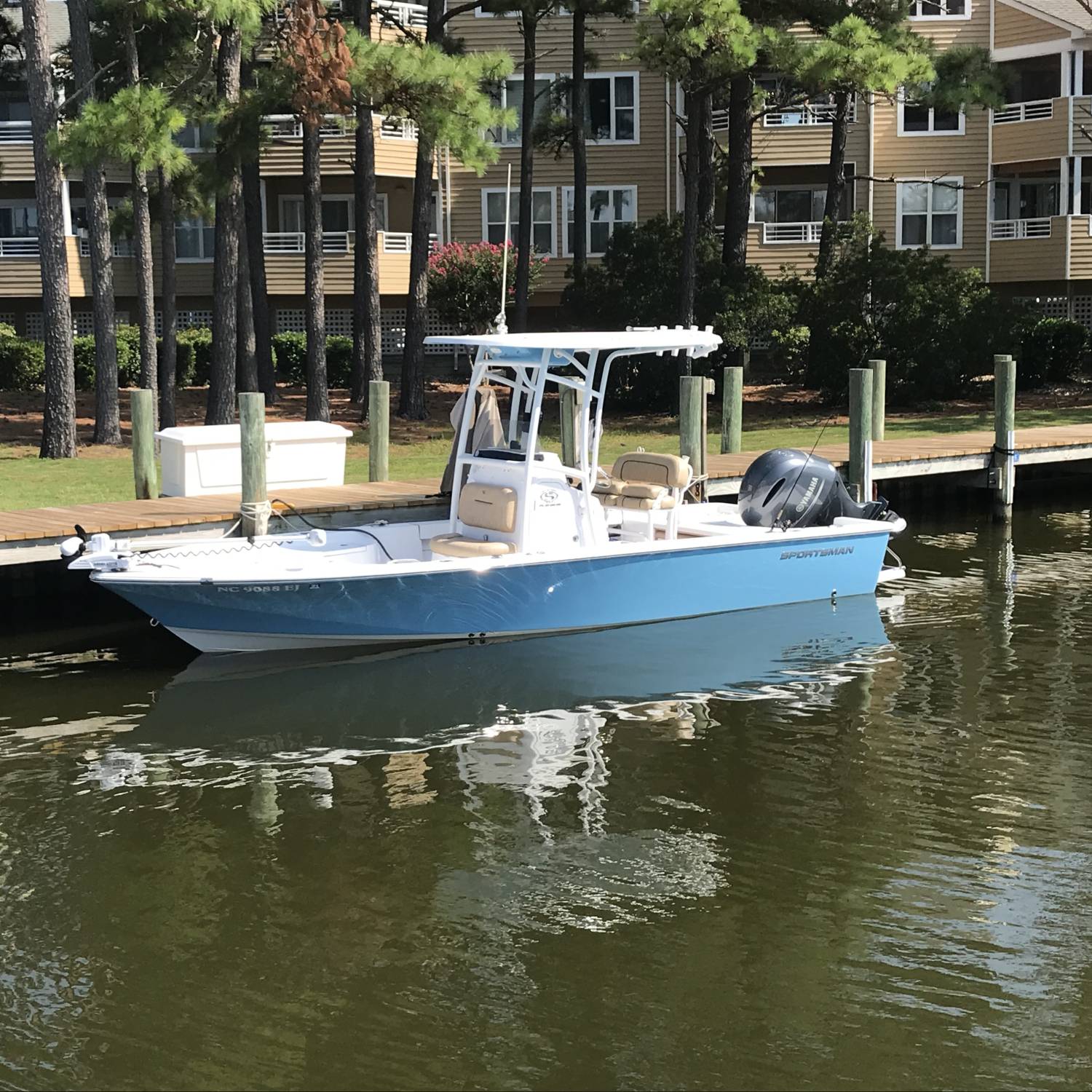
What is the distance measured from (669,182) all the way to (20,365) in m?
16.7

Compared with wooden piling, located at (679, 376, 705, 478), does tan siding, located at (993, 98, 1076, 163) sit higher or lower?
higher

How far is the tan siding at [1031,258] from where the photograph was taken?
3919 cm

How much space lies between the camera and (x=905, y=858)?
9.63 m

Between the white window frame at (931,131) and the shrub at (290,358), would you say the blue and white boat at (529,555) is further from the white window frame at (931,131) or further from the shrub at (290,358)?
the white window frame at (931,131)

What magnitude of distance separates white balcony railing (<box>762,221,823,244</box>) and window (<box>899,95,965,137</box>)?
3314 millimetres

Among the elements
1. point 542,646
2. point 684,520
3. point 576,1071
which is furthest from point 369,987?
point 684,520

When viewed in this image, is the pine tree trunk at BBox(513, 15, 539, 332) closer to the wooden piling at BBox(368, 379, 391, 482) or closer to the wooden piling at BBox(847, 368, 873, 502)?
the wooden piling at BBox(847, 368, 873, 502)

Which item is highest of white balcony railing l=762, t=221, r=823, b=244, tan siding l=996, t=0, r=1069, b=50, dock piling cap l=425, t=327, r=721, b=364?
tan siding l=996, t=0, r=1069, b=50

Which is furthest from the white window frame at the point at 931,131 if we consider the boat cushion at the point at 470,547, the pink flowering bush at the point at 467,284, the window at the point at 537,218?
the boat cushion at the point at 470,547

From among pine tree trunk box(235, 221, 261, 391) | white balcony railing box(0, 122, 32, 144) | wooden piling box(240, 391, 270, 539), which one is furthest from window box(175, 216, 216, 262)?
wooden piling box(240, 391, 270, 539)

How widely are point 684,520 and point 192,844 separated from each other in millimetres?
8174

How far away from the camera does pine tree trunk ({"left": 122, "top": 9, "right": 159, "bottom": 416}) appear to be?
90.7 ft

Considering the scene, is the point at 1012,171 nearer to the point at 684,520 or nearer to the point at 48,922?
the point at 684,520

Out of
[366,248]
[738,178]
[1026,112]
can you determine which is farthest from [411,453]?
[1026,112]
